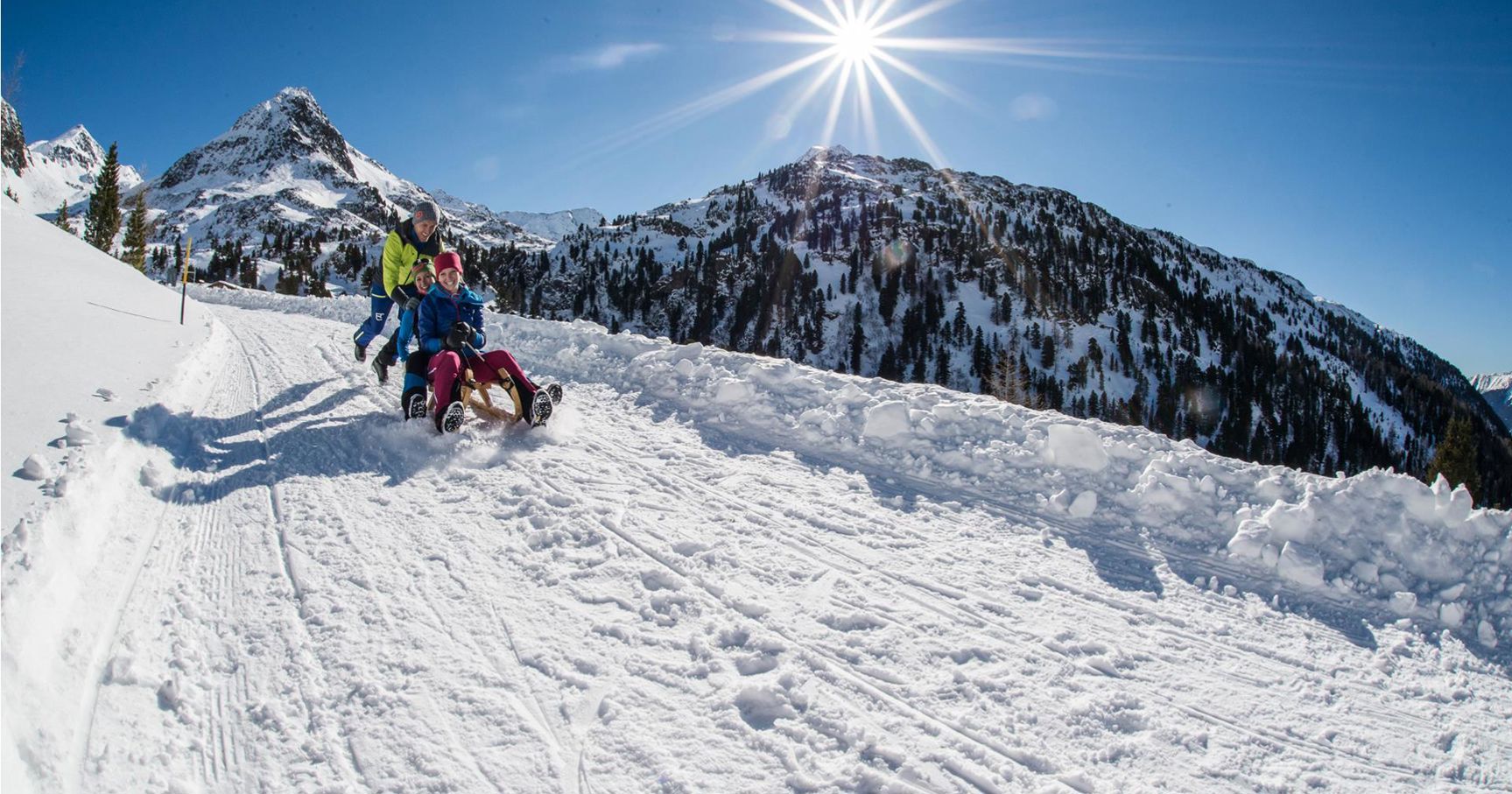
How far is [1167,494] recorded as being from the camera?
197 inches

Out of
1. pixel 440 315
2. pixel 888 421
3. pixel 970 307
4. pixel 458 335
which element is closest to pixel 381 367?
pixel 440 315

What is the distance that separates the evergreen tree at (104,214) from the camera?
138ft

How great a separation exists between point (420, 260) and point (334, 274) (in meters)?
132

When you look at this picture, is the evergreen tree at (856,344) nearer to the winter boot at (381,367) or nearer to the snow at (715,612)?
the winter boot at (381,367)

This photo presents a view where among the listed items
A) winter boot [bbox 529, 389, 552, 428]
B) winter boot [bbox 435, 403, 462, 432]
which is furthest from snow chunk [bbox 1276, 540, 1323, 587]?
winter boot [bbox 435, 403, 462, 432]

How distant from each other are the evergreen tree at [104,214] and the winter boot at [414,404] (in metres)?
52.4

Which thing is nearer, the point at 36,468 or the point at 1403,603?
the point at 36,468

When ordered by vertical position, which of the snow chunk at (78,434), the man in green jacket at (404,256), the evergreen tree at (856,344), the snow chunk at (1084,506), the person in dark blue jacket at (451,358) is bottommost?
the snow chunk at (78,434)

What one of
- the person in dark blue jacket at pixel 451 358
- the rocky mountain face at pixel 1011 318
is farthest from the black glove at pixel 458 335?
the rocky mountain face at pixel 1011 318

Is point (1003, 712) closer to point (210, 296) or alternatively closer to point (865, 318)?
point (210, 296)

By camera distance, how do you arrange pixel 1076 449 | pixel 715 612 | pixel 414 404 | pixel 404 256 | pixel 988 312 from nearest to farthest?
pixel 715 612, pixel 1076 449, pixel 414 404, pixel 404 256, pixel 988 312

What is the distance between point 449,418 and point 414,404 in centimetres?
79

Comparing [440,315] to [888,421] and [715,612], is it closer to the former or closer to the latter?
[888,421]

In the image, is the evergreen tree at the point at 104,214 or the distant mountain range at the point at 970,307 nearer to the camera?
the evergreen tree at the point at 104,214
